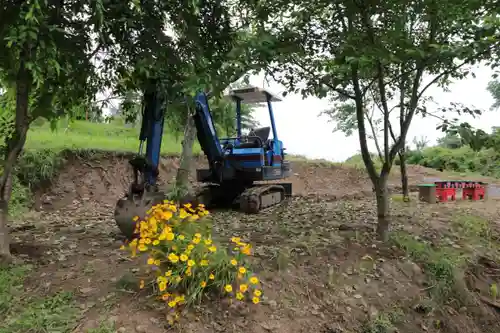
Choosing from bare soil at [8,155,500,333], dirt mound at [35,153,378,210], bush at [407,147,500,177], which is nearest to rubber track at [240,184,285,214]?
bare soil at [8,155,500,333]

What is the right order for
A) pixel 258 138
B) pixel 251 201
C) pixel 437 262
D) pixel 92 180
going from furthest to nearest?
1. pixel 92 180
2. pixel 258 138
3. pixel 251 201
4. pixel 437 262

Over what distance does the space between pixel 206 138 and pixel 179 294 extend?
4288 millimetres

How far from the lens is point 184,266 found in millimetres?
3434

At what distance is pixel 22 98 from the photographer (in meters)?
4.40

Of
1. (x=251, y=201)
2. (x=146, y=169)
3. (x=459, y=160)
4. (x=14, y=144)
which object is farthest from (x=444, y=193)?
(x=459, y=160)

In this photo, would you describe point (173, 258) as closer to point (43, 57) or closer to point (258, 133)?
point (43, 57)

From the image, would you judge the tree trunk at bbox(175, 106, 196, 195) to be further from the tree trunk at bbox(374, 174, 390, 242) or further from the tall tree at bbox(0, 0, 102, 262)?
the tree trunk at bbox(374, 174, 390, 242)

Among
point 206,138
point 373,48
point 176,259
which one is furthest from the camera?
point 206,138

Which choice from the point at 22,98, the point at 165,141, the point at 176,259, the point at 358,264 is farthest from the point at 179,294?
the point at 165,141

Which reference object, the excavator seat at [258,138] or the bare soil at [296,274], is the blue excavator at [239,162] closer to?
the excavator seat at [258,138]

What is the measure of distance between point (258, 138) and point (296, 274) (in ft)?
14.8

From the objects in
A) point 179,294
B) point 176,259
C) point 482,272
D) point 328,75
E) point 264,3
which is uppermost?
point 264,3

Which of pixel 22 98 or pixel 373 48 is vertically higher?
pixel 373 48

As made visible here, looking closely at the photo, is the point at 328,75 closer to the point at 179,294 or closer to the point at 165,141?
the point at 179,294
